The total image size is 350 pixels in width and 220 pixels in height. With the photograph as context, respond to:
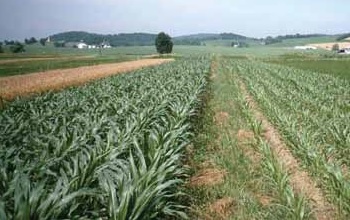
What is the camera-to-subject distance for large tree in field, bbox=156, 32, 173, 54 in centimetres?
11181

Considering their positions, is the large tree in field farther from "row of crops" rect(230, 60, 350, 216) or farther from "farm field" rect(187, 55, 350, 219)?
"farm field" rect(187, 55, 350, 219)

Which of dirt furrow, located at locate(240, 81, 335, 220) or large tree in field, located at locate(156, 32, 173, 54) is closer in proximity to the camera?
dirt furrow, located at locate(240, 81, 335, 220)

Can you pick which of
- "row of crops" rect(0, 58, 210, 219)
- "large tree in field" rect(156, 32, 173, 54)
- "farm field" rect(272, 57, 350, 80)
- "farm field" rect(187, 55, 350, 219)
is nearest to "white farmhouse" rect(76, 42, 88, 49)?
"large tree in field" rect(156, 32, 173, 54)

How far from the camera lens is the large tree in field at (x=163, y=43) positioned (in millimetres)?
111812

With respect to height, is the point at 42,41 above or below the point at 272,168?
below

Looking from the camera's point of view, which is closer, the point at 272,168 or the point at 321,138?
the point at 272,168

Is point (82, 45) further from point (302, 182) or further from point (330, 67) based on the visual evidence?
point (302, 182)

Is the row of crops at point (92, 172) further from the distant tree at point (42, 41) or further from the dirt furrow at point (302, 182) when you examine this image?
the distant tree at point (42, 41)

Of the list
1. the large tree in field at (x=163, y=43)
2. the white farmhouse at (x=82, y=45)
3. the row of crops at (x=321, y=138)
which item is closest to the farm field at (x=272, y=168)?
the row of crops at (x=321, y=138)

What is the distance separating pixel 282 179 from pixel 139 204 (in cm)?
278

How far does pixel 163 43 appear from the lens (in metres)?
112

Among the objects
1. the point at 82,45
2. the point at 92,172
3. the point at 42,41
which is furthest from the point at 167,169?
the point at 42,41

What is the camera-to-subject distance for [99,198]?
546cm

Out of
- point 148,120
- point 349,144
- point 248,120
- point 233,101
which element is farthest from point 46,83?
point 349,144
